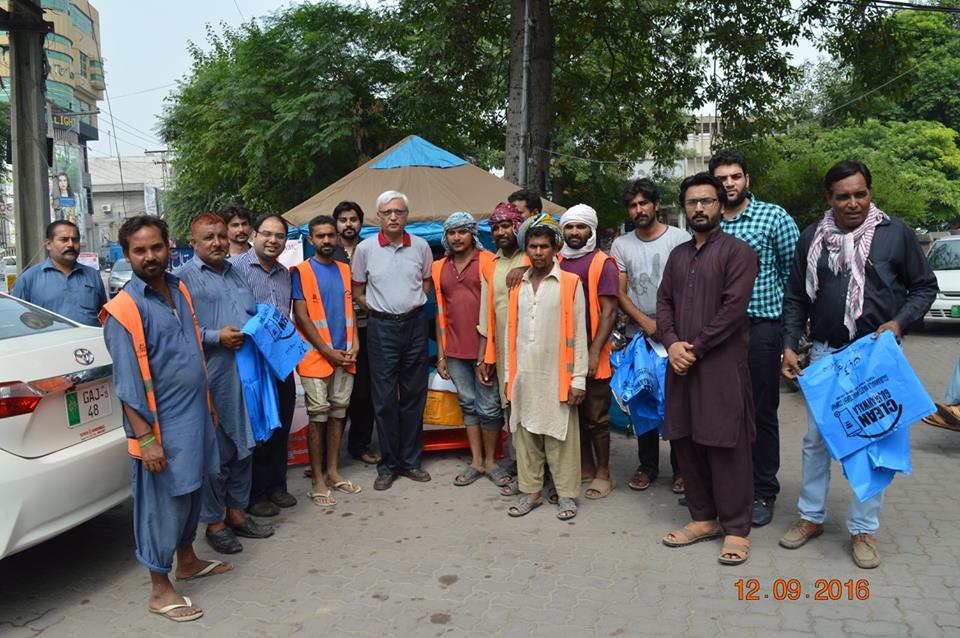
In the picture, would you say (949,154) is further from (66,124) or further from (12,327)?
(66,124)

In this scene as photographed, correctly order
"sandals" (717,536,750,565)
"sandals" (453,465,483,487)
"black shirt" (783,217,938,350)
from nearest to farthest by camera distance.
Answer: "black shirt" (783,217,938,350), "sandals" (717,536,750,565), "sandals" (453,465,483,487)

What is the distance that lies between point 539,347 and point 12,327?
2870mm

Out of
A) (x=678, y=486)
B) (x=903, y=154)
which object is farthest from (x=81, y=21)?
(x=678, y=486)

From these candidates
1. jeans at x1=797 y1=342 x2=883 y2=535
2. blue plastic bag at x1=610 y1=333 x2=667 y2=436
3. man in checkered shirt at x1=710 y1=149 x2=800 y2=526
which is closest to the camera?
jeans at x1=797 y1=342 x2=883 y2=535

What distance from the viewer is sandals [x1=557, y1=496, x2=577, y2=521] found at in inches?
183

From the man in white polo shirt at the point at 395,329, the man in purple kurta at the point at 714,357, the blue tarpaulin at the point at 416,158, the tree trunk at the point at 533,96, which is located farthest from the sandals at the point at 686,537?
the tree trunk at the point at 533,96

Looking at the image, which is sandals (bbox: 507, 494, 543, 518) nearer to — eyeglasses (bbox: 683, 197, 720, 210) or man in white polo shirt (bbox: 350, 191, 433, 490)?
man in white polo shirt (bbox: 350, 191, 433, 490)

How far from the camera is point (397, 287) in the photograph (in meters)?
5.30

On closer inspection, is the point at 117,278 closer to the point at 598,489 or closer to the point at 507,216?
the point at 507,216

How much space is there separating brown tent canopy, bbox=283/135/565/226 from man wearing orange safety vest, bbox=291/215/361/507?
3159 millimetres

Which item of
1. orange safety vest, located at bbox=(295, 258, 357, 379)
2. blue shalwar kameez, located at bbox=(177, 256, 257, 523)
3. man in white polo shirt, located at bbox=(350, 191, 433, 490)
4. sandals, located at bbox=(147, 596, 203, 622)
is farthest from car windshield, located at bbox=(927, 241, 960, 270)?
sandals, located at bbox=(147, 596, 203, 622)

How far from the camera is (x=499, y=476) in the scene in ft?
17.8

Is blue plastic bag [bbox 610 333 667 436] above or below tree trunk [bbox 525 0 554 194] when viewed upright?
below

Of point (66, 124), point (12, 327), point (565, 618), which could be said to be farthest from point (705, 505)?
point (66, 124)
